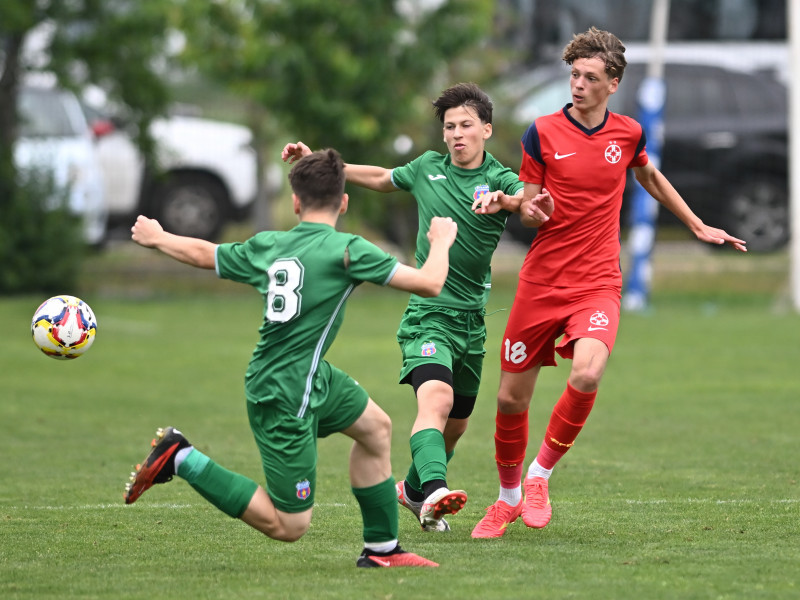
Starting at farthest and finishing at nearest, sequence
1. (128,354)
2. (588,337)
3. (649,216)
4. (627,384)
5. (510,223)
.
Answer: (510,223)
(649,216)
(128,354)
(627,384)
(588,337)

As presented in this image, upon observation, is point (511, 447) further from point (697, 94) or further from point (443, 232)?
point (697, 94)

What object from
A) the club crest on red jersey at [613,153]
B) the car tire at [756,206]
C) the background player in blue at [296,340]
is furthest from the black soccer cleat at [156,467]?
the car tire at [756,206]

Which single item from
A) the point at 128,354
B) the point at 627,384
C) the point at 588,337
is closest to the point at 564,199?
the point at 588,337

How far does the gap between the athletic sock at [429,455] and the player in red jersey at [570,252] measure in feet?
1.72

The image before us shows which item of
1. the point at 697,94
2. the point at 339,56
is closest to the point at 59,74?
the point at 339,56

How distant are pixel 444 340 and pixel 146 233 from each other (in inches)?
62.7

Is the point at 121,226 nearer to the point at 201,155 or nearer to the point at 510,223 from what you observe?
the point at 201,155

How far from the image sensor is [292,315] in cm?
509

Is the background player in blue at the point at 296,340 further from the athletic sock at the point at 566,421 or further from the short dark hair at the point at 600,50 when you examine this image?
the short dark hair at the point at 600,50

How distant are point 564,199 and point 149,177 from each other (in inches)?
577

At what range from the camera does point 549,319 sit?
20.6 ft

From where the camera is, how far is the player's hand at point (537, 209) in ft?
19.3

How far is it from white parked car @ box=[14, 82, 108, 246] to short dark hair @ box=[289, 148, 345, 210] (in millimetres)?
13946

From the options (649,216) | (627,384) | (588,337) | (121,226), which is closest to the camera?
(588,337)
